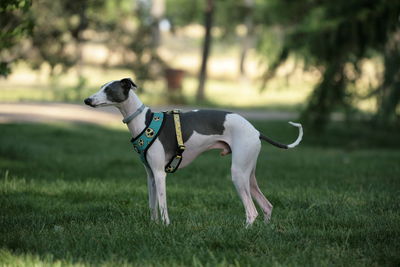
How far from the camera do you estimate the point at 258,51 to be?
17.1 m

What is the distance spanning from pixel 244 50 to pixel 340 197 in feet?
123

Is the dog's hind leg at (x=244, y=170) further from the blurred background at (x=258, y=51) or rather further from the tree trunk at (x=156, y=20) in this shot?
the tree trunk at (x=156, y=20)

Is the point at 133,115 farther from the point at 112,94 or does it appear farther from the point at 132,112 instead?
the point at 112,94

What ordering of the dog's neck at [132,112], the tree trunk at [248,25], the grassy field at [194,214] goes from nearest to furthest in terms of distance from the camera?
the grassy field at [194,214] → the dog's neck at [132,112] → the tree trunk at [248,25]

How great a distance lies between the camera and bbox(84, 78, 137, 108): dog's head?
5.38 m

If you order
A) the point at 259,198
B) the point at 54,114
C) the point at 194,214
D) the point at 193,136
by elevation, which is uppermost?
the point at 193,136

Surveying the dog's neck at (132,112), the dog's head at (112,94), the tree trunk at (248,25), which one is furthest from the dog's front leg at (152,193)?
the tree trunk at (248,25)

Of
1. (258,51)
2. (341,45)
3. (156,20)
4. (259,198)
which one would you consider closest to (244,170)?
(259,198)

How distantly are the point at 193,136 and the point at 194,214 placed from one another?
2.89 feet

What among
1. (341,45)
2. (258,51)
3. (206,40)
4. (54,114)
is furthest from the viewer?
(206,40)

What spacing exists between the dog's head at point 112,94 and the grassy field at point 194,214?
1059mm

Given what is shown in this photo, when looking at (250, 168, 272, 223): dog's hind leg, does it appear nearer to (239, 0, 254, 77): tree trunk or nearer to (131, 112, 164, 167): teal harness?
(131, 112, 164, 167): teal harness

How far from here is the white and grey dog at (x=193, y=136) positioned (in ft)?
17.8

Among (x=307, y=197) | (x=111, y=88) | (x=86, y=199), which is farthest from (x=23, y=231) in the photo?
(x=307, y=197)
